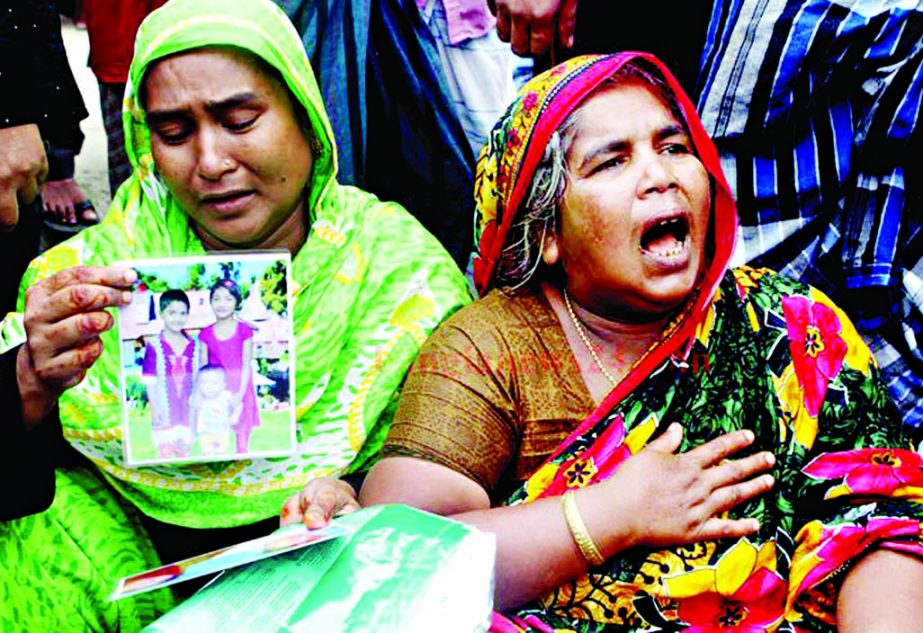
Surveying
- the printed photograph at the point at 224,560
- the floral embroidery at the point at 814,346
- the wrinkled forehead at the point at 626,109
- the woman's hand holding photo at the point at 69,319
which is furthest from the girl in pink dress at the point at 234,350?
the floral embroidery at the point at 814,346

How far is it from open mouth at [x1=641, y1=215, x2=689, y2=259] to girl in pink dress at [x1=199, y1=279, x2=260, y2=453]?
2.49 ft

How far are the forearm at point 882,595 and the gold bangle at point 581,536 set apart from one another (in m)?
0.44

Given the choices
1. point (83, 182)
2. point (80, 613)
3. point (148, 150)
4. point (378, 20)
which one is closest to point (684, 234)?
point (148, 150)

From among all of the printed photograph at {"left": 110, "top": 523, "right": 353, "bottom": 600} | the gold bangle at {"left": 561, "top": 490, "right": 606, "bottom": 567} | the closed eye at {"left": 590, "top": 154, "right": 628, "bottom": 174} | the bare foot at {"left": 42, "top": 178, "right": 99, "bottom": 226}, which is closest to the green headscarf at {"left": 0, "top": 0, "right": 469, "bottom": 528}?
the closed eye at {"left": 590, "top": 154, "right": 628, "bottom": 174}

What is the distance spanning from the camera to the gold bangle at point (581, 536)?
1952 mm

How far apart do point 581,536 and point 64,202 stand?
4.04 m

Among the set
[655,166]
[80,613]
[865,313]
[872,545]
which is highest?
[655,166]

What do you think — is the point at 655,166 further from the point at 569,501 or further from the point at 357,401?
the point at 357,401

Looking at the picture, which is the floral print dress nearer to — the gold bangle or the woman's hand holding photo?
the gold bangle

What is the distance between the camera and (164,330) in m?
2.06

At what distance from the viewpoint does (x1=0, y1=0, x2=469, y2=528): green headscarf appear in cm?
235

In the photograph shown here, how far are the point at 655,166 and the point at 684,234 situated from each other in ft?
0.46

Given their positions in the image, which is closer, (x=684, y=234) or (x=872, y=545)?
(x=872, y=545)

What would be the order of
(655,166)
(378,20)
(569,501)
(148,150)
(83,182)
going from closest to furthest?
1. (569,501)
2. (655,166)
3. (148,150)
4. (378,20)
5. (83,182)
